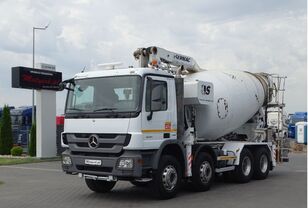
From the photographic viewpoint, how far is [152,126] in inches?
415

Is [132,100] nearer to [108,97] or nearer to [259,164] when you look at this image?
[108,97]

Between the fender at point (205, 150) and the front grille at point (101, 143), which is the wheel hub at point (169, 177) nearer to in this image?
the fender at point (205, 150)

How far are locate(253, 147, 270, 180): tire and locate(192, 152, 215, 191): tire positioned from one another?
2.58 meters

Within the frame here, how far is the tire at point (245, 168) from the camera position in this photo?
44.7 feet

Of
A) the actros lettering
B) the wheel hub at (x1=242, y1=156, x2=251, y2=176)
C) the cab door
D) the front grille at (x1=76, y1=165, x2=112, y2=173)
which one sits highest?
the actros lettering

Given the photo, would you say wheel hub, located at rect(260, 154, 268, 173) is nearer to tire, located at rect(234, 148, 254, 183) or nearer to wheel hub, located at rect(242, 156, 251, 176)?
tire, located at rect(234, 148, 254, 183)

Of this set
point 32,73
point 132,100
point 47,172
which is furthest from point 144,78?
point 32,73

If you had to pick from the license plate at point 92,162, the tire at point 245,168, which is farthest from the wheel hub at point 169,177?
the tire at point 245,168

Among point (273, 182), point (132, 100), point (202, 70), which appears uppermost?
point (202, 70)

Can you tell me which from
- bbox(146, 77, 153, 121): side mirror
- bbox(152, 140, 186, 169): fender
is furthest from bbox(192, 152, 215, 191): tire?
bbox(146, 77, 153, 121): side mirror

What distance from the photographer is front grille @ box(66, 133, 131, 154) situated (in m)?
10.3

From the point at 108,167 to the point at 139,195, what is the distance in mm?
1495

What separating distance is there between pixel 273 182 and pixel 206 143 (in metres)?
2.75

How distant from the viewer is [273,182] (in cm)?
1392
